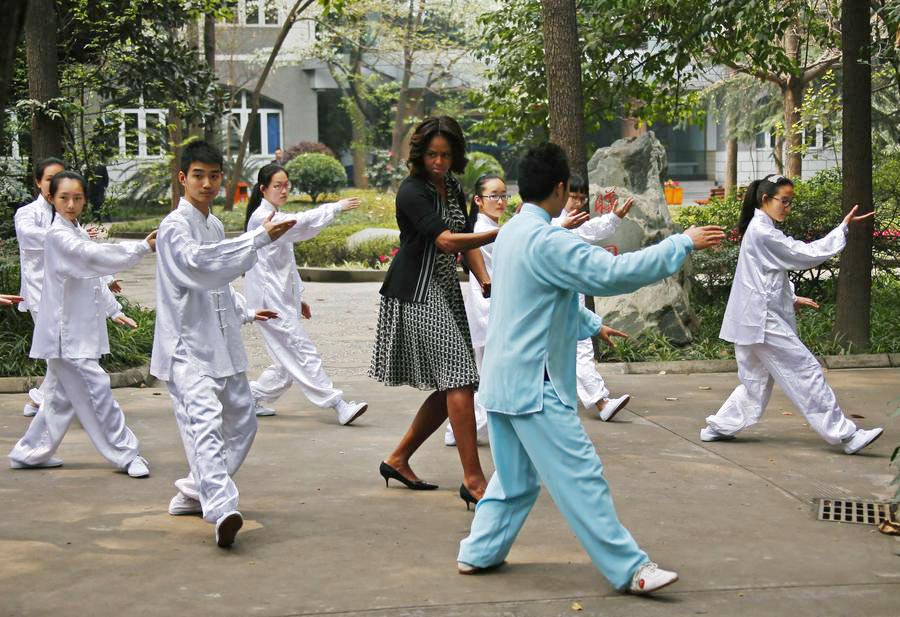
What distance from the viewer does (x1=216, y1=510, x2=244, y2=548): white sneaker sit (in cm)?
522

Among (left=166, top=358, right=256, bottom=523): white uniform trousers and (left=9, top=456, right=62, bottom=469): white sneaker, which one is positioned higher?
(left=166, top=358, right=256, bottom=523): white uniform trousers

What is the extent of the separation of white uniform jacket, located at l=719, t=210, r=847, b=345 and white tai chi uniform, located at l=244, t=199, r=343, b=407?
269 cm

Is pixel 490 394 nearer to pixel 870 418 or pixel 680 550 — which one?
pixel 680 550

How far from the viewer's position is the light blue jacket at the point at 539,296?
181 inches

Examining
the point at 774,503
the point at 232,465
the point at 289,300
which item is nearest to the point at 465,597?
the point at 232,465

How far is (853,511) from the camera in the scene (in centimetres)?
591

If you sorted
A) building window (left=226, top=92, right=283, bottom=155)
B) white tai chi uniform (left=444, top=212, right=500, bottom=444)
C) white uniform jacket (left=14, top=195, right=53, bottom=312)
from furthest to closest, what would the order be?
building window (left=226, top=92, right=283, bottom=155)
white uniform jacket (left=14, top=195, right=53, bottom=312)
white tai chi uniform (left=444, top=212, right=500, bottom=444)

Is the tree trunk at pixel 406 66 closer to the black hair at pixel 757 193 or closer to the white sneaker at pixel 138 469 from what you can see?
the black hair at pixel 757 193

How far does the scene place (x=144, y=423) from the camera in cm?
827

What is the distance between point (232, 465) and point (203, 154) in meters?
1.46

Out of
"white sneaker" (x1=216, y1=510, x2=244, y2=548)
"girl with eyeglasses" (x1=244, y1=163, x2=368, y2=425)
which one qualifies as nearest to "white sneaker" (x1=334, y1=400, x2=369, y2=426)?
"girl with eyeglasses" (x1=244, y1=163, x2=368, y2=425)

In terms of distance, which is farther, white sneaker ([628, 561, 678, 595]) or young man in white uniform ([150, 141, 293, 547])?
young man in white uniform ([150, 141, 293, 547])

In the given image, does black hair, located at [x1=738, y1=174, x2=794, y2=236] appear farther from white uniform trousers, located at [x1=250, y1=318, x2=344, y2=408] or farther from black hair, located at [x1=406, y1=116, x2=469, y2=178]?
white uniform trousers, located at [x1=250, y1=318, x2=344, y2=408]

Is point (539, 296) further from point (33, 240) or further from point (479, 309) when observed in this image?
point (33, 240)
